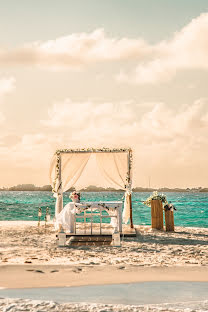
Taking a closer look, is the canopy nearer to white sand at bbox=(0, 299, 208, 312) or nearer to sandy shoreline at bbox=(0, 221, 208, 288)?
sandy shoreline at bbox=(0, 221, 208, 288)

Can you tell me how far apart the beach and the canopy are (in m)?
1.77

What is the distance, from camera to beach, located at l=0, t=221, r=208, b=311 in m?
5.54

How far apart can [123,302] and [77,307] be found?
0.56 metres

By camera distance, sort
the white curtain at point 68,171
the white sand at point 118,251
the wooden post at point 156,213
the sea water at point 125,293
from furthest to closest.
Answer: the wooden post at point 156,213
the white curtain at point 68,171
the white sand at point 118,251
the sea water at point 125,293

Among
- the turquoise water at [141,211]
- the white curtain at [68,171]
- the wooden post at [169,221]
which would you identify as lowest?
the turquoise water at [141,211]

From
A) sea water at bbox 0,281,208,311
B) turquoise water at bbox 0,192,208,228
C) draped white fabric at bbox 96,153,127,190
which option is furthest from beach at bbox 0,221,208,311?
turquoise water at bbox 0,192,208,228

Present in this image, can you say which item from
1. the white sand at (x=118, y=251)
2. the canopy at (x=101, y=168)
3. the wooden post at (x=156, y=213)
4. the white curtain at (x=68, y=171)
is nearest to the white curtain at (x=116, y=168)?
the canopy at (x=101, y=168)

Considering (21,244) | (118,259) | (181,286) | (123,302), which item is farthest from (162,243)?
(123,302)

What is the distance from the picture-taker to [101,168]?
12.2 meters

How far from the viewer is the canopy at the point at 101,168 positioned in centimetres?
1212

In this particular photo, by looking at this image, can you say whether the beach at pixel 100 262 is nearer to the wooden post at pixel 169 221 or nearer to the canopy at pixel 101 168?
the wooden post at pixel 169 221

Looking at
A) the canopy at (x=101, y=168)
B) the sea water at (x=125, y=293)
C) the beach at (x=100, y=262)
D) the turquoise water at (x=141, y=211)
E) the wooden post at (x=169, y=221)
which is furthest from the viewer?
the turquoise water at (x=141, y=211)

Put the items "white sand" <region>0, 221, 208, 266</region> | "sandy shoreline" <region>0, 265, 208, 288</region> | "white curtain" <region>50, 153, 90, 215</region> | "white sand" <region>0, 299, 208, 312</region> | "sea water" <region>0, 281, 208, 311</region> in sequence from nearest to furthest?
"white sand" <region>0, 299, 208, 312</region>, "sea water" <region>0, 281, 208, 311</region>, "sandy shoreline" <region>0, 265, 208, 288</region>, "white sand" <region>0, 221, 208, 266</region>, "white curtain" <region>50, 153, 90, 215</region>

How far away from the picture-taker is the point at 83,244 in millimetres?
9523
